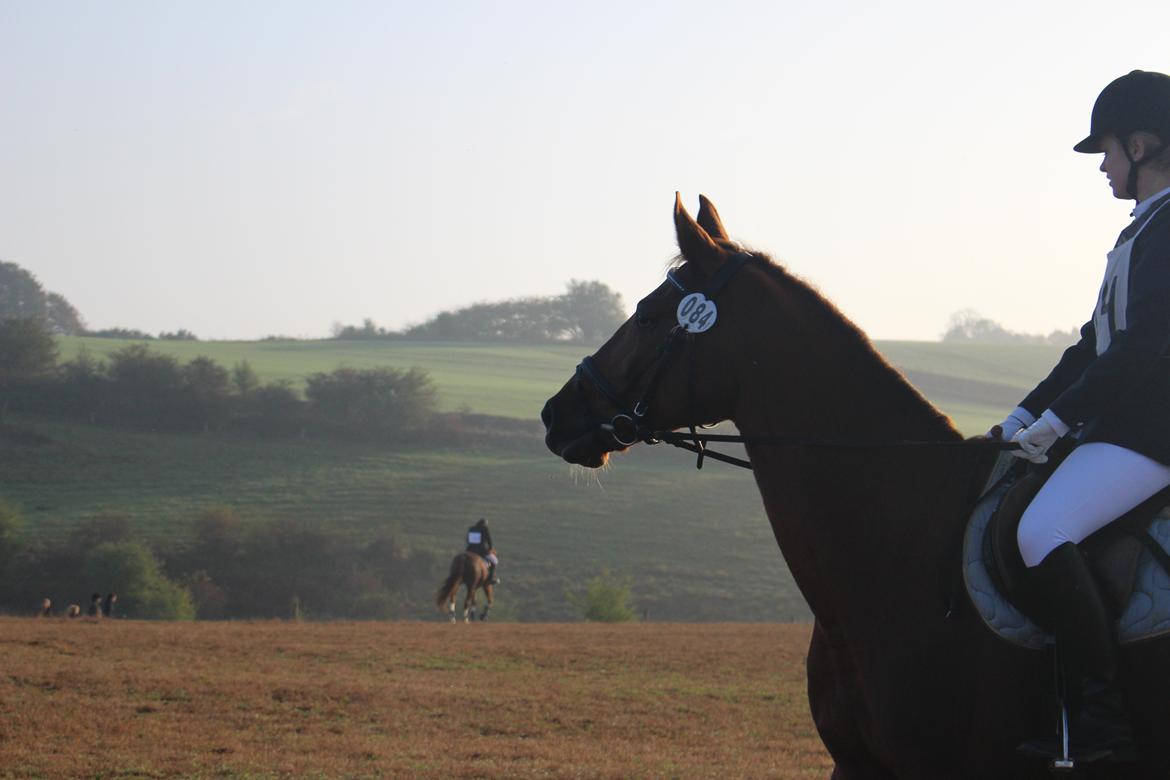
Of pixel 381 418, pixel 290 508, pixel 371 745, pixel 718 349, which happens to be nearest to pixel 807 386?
pixel 718 349

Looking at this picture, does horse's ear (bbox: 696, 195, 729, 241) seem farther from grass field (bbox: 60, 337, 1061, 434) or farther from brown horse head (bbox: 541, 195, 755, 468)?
grass field (bbox: 60, 337, 1061, 434)

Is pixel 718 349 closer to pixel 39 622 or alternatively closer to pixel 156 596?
pixel 39 622

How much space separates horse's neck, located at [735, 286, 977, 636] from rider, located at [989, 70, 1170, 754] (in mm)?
469

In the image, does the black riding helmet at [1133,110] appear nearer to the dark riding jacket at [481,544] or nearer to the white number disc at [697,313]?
the white number disc at [697,313]

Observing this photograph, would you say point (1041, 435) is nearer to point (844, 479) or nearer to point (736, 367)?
point (844, 479)

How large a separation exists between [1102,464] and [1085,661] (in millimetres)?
677

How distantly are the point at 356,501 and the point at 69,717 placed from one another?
134 feet

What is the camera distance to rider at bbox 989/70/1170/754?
412cm

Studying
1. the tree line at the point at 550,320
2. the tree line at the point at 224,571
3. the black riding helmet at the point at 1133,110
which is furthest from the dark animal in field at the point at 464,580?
the tree line at the point at 550,320

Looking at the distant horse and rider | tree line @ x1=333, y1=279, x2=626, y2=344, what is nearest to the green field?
the distant horse and rider

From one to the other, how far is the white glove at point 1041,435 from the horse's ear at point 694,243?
1.45m

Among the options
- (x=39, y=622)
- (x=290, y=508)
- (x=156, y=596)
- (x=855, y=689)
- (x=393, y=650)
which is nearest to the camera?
(x=855, y=689)

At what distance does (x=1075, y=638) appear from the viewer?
163 inches

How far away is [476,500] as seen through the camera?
5344cm
